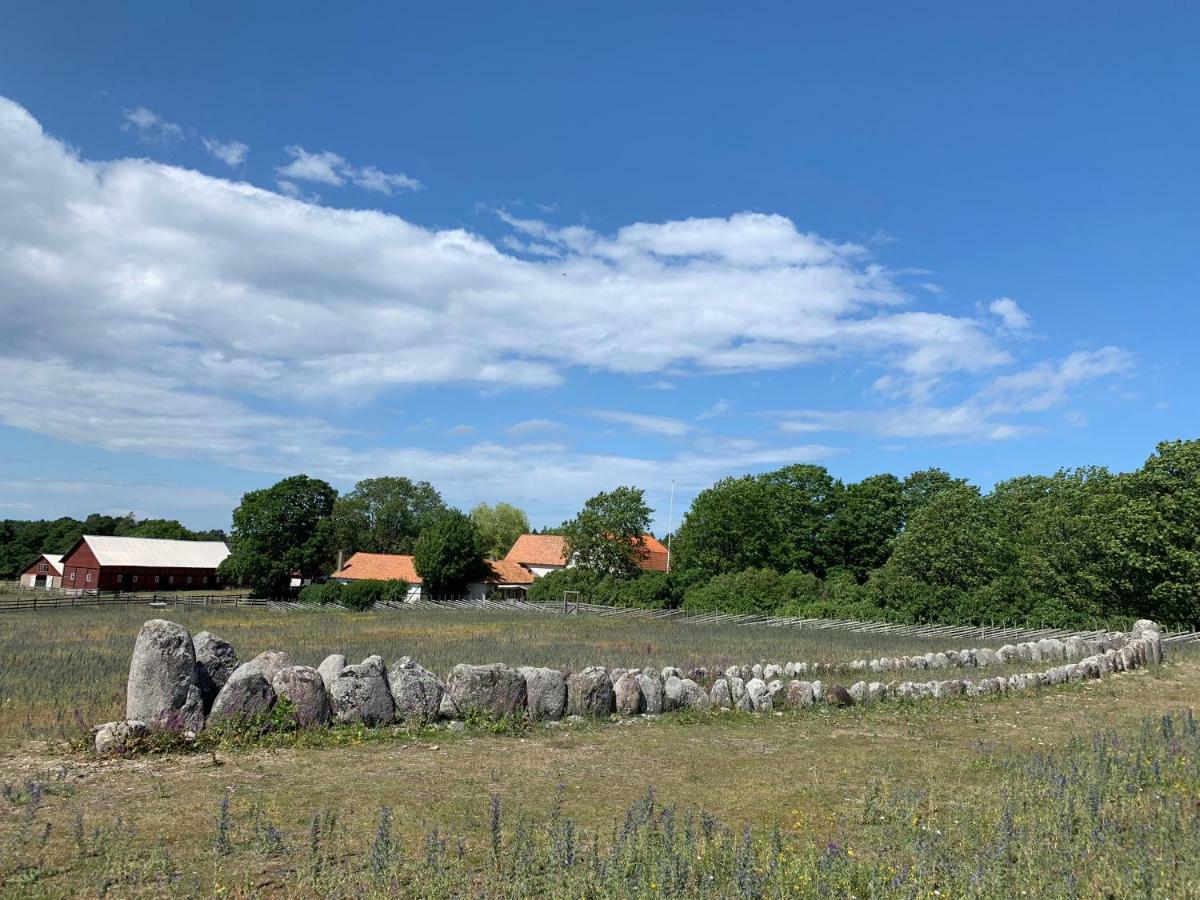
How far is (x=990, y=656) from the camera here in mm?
23500

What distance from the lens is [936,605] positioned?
46.2 m

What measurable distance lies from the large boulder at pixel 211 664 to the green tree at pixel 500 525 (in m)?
101

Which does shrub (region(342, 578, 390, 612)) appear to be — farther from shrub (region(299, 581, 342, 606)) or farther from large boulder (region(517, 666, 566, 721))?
large boulder (region(517, 666, 566, 721))

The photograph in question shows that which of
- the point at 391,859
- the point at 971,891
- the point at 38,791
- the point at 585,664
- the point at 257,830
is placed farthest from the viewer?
the point at 585,664

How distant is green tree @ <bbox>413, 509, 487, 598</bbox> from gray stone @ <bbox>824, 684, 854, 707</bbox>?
202 feet

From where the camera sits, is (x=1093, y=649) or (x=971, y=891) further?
(x=1093, y=649)

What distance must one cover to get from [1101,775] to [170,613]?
50.6 meters

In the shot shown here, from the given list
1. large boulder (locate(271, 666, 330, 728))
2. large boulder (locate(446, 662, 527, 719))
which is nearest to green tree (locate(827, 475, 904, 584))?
large boulder (locate(446, 662, 527, 719))

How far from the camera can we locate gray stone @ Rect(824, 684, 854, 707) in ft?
53.4

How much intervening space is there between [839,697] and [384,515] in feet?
340

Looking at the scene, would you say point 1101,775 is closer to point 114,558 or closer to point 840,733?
point 840,733

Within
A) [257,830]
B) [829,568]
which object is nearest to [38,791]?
[257,830]

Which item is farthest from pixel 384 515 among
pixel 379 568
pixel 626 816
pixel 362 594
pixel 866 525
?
pixel 626 816

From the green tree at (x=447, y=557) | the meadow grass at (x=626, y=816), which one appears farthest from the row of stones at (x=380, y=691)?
the green tree at (x=447, y=557)
